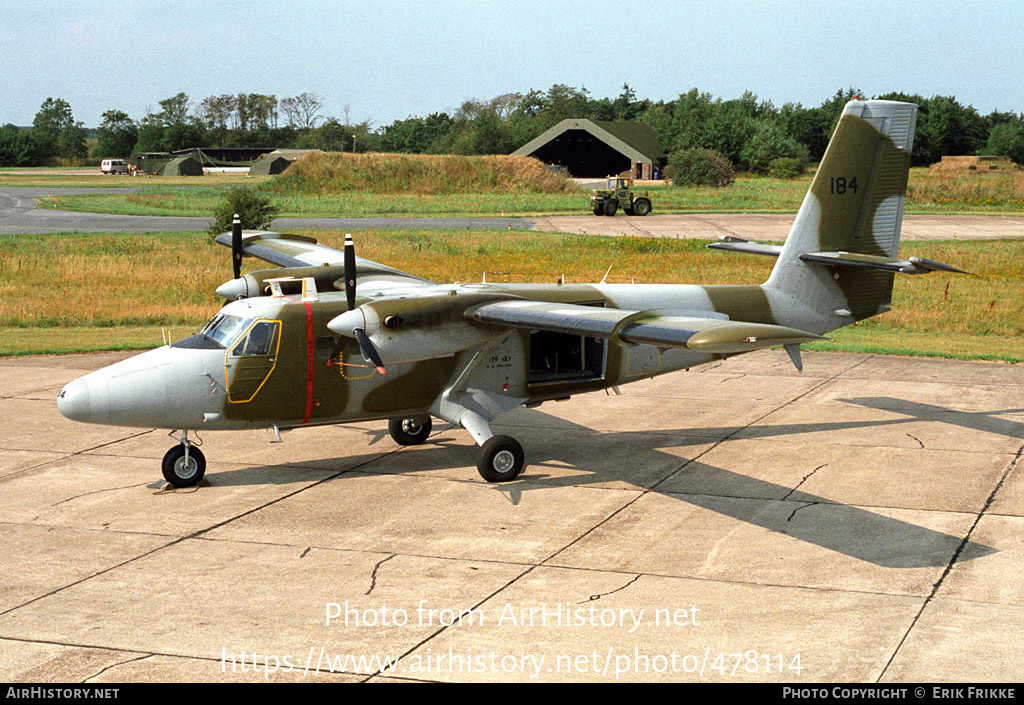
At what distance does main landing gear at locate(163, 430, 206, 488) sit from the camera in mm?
16312

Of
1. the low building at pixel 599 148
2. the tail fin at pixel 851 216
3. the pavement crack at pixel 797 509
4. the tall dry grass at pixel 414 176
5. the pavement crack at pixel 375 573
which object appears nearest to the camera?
the pavement crack at pixel 375 573

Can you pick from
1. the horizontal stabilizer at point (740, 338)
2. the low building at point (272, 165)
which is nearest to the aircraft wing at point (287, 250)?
the horizontal stabilizer at point (740, 338)

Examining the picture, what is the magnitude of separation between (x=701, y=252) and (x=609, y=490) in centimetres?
3537

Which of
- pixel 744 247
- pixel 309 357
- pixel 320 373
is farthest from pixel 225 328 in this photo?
pixel 744 247

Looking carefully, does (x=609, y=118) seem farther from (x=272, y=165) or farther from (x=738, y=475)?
(x=738, y=475)

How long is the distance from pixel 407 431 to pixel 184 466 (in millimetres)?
4470

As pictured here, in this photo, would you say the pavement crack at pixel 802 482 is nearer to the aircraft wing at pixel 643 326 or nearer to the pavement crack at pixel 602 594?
the aircraft wing at pixel 643 326

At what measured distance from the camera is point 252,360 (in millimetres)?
16156

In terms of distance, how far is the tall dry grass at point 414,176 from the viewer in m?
92.8

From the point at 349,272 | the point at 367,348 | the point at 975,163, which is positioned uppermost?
the point at 975,163

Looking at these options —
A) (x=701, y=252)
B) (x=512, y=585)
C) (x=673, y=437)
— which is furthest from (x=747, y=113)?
(x=512, y=585)

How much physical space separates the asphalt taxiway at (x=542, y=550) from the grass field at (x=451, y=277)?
9.11 metres

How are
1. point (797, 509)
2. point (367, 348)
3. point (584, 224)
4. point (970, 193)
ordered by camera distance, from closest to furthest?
point (797, 509), point (367, 348), point (584, 224), point (970, 193)

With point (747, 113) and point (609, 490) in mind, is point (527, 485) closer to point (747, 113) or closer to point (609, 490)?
point (609, 490)
